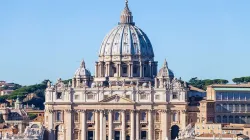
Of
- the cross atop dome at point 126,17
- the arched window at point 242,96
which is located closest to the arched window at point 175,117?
the arched window at point 242,96

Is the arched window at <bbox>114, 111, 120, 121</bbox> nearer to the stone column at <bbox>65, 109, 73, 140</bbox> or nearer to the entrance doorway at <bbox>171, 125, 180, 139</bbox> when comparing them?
the stone column at <bbox>65, 109, 73, 140</bbox>

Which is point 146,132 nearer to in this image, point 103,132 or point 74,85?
point 103,132

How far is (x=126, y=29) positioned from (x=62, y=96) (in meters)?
20.5

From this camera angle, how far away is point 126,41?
6969 inches

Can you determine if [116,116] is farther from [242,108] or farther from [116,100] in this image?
[242,108]

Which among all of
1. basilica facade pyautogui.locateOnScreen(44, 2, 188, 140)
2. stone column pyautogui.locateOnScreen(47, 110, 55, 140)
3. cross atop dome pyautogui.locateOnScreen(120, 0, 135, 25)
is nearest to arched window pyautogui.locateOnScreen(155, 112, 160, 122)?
basilica facade pyautogui.locateOnScreen(44, 2, 188, 140)

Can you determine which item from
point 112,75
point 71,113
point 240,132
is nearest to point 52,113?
point 71,113

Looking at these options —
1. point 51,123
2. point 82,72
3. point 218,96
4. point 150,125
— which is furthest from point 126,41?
point 218,96

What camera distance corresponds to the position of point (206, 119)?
151m

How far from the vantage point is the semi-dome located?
176 meters

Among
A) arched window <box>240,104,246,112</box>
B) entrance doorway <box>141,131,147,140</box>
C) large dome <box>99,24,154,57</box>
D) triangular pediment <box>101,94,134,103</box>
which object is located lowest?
entrance doorway <box>141,131,147,140</box>

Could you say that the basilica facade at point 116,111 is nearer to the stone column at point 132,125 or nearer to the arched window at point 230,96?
the stone column at point 132,125

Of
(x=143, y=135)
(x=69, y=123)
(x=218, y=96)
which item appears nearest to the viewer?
Answer: (x=218, y=96)

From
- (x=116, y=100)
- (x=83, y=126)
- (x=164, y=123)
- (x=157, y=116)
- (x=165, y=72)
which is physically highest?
(x=165, y=72)
